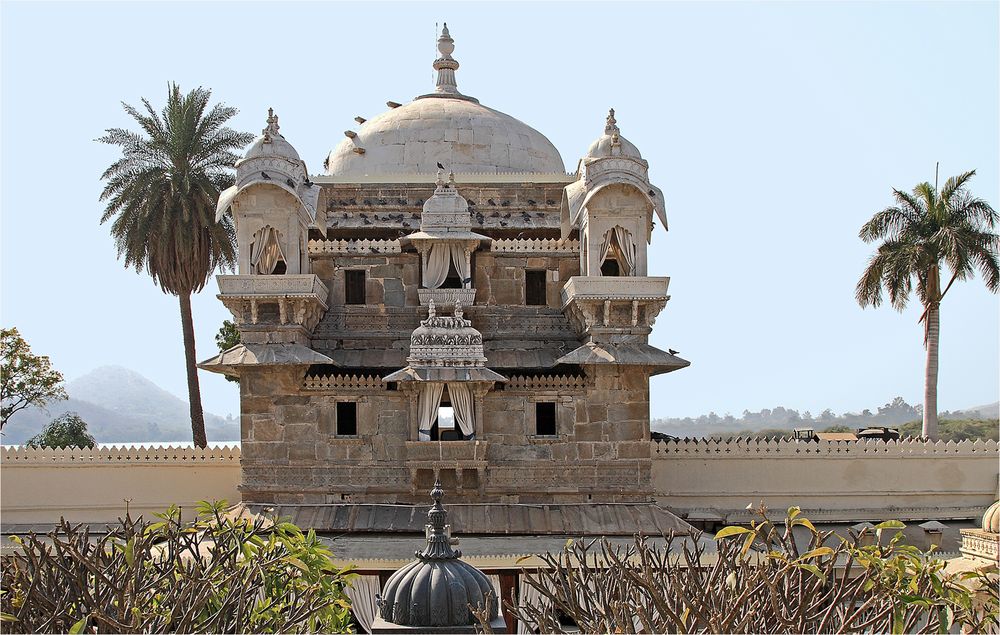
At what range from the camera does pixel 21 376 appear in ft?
146

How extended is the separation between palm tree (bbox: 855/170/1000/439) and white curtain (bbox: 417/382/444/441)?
16.7 meters

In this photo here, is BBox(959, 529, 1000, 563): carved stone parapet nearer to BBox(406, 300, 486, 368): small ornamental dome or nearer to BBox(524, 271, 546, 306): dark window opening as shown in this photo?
BBox(406, 300, 486, 368): small ornamental dome

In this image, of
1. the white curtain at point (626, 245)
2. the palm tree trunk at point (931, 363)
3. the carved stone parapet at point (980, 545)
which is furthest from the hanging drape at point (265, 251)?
the palm tree trunk at point (931, 363)

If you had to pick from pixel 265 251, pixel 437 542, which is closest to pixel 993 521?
pixel 437 542

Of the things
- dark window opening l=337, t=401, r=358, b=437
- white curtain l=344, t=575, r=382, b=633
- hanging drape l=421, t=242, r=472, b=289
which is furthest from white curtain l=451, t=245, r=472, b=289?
white curtain l=344, t=575, r=382, b=633

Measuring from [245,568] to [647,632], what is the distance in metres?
4.81

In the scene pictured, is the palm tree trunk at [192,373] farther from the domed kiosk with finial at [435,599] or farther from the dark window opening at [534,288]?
the domed kiosk with finial at [435,599]

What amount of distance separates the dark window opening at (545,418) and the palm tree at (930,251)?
46.0 ft

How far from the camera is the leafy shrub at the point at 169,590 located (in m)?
13.9

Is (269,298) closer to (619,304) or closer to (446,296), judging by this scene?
(446,296)

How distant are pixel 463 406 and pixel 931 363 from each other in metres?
17.7

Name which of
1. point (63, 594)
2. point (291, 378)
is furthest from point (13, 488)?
point (63, 594)

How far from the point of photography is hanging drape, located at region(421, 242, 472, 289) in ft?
108

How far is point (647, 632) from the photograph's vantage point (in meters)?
13.2
